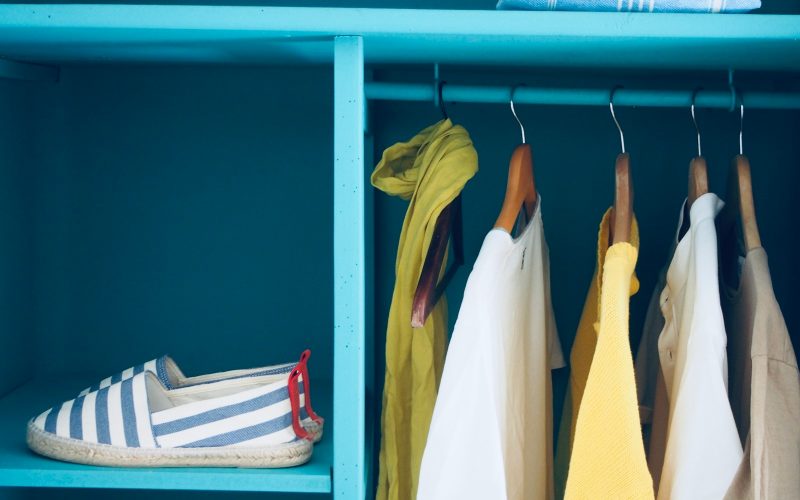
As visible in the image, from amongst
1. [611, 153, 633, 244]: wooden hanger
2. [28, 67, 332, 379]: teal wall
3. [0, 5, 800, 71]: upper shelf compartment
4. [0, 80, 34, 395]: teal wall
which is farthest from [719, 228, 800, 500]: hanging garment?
[0, 80, 34, 395]: teal wall

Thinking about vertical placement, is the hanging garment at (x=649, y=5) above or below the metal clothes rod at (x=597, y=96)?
above

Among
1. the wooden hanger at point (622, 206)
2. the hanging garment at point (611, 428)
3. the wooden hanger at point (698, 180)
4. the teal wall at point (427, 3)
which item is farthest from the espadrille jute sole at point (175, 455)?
the teal wall at point (427, 3)

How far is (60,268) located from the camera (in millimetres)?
1466

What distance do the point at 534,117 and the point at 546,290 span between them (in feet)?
1.06

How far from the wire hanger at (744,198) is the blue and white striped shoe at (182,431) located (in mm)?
571

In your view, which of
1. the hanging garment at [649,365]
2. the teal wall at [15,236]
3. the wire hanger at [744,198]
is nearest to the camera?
the wire hanger at [744,198]

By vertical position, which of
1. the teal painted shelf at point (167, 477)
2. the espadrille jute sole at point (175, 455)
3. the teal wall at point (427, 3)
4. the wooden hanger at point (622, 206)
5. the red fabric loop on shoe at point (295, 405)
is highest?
the teal wall at point (427, 3)

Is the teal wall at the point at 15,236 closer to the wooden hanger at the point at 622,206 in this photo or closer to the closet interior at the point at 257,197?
the closet interior at the point at 257,197

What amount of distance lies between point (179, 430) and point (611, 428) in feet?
1.71

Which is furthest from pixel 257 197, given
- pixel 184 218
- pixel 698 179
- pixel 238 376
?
pixel 698 179

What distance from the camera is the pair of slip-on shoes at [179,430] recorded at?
1064 millimetres

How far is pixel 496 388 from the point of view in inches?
39.9

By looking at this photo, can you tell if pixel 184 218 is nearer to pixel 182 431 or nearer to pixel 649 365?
pixel 182 431

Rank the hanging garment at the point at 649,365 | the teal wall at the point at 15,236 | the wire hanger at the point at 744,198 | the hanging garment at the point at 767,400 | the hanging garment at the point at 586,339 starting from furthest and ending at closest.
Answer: the teal wall at the point at 15,236, the hanging garment at the point at 649,365, the hanging garment at the point at 586,339, the wire hanger at the point at 744,198, the hanging garment at the point at 767,400
